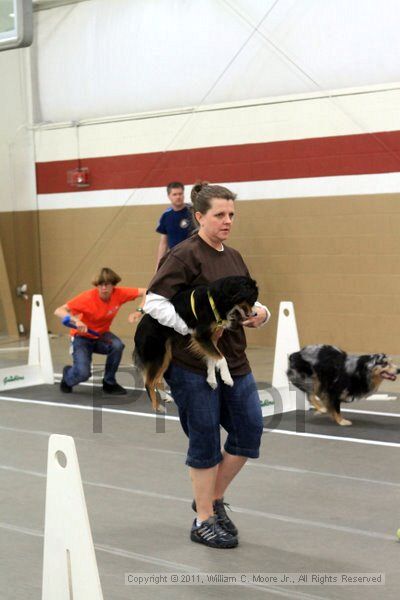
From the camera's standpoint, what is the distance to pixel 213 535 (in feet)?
14.9

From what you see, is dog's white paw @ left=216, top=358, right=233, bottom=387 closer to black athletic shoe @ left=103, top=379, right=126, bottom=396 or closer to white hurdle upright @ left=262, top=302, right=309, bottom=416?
white hurdle upright @ left=262, top=302, right=309, bottom=416

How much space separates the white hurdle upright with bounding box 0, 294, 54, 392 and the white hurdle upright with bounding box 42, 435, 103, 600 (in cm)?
558

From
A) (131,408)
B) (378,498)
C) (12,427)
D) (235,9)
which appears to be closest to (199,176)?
(235,9)

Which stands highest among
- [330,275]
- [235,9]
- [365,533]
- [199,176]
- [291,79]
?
[235,9]

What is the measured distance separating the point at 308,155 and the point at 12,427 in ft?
16.8

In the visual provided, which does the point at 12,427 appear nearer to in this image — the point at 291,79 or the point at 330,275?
the point at 330,275

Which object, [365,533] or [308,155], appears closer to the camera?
[365,533]

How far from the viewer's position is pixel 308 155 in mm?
10742

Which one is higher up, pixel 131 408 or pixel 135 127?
pixel 135 127

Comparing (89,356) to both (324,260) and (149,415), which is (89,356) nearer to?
(149,415)

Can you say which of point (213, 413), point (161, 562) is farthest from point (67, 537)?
point (213, 413)

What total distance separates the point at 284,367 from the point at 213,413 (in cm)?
379

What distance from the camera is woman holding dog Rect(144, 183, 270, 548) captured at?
4379mm

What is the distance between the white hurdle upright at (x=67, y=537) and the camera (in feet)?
11.3
